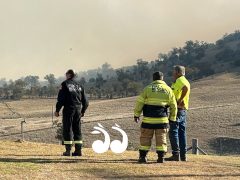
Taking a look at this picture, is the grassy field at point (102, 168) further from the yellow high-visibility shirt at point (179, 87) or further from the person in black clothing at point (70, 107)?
the yellow high-visibility shirt at point (179, 87)

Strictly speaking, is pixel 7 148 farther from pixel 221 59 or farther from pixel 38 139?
pixel 221 59

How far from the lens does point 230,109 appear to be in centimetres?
6931

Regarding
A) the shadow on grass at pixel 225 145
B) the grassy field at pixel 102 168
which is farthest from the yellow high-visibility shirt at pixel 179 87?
the shadow on grass at pixel 225 145

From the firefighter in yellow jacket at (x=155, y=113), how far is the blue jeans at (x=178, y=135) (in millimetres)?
562

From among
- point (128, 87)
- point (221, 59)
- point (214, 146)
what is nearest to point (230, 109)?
point (214, 146)

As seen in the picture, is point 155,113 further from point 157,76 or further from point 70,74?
point 70,74

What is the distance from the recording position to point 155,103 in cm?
1084

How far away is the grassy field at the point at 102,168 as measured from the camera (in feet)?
30.7

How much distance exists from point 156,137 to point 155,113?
0.52m

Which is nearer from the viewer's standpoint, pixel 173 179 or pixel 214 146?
pixel 173 179

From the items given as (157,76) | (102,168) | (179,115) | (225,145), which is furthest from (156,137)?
(225,145)

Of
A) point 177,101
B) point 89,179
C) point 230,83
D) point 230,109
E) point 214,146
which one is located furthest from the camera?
point 230,83

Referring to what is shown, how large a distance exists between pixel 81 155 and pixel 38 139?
37.7 metres

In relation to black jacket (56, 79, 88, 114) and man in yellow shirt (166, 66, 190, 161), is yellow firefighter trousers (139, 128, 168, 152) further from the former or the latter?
black jacket (56, 79, 88, 114)
